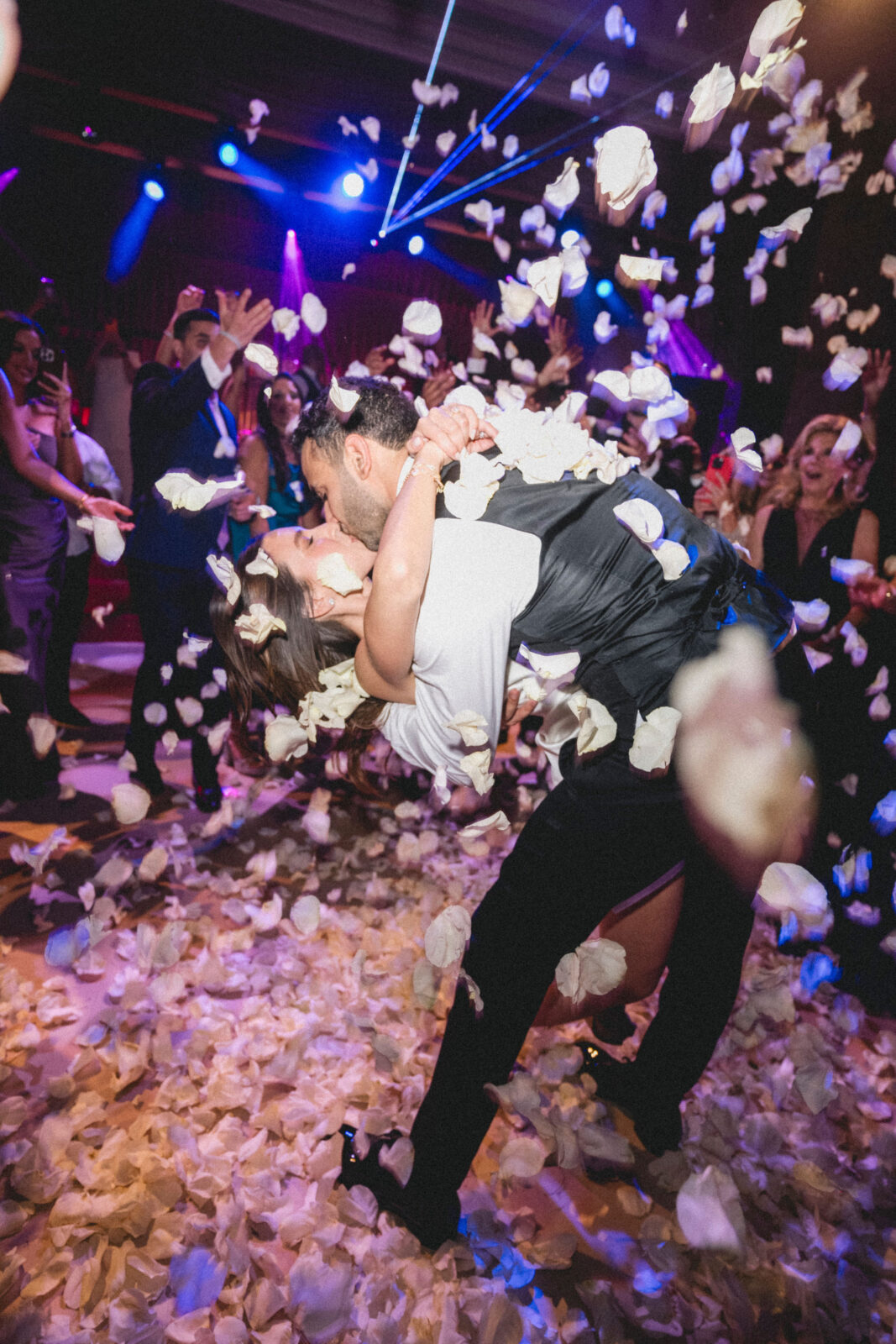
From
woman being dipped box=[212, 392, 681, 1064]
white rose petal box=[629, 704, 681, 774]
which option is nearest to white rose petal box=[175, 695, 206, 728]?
woman being dipped box=[212, 392, 681, 1064]

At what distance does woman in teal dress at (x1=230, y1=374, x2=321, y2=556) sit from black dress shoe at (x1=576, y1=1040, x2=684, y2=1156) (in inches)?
104

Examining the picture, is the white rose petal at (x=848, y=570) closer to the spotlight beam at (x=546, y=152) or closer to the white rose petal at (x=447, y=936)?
the white rose petal at (x=447, y=936)

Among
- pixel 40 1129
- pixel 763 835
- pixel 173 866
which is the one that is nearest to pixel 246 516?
pixel 173 866

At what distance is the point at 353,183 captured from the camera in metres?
6.87

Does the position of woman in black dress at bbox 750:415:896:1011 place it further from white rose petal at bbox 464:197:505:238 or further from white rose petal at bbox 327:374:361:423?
white rose petal at bbox 464:197:505:238

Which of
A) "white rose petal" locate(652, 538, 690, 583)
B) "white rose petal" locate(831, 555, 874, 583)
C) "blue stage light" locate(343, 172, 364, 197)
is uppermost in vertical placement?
"blue stage light" locate(343, 172, 364, 197)

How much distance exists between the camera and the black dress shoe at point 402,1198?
130 centimetres

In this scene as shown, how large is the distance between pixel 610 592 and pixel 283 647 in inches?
28.0

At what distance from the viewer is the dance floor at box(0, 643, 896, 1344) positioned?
1230 millimetres

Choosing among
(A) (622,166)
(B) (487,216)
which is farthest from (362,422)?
(B) (487,216)

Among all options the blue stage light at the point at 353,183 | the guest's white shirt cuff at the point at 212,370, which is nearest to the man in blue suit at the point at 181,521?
the guest's white shirt cuff at the point at 212,370

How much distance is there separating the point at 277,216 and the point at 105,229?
177 centimetres

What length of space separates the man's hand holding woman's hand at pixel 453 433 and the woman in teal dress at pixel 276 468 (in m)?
2.39

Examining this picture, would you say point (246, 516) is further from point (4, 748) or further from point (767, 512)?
point (767, 512)
